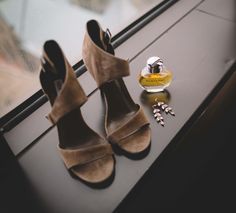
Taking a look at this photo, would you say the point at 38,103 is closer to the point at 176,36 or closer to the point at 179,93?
the point at 179,93

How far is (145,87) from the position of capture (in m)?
0.82

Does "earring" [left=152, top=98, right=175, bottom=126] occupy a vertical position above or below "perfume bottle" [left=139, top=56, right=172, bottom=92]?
below

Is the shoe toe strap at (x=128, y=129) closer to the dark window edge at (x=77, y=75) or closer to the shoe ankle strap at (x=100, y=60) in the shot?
the shoe ankle strap at (x=100, y=60)

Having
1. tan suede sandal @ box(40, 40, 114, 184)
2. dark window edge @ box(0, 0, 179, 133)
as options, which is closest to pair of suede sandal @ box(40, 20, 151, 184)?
tan suede sandal @ box(40, 40, 114, 184)

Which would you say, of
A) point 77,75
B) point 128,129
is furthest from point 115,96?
point 77,75

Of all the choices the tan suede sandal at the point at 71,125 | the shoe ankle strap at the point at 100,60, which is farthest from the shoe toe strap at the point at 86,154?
the shoe ankle strap at the point at 100,60

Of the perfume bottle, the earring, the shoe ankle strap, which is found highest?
the shoe ankle strap

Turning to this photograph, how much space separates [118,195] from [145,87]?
31 centimetres

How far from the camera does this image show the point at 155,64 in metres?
0.76

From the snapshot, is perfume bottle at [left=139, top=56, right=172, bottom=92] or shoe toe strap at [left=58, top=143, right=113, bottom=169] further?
perfume bottle at [left=139, top=56, right=172, bottom=92]

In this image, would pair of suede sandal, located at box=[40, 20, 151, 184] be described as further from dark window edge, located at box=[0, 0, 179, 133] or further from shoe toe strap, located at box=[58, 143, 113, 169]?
dark window edge, located at box=[0, 0, 179, 133]

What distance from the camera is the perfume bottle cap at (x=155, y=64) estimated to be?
76 centimetres

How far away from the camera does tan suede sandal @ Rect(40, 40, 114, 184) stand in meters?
0.59

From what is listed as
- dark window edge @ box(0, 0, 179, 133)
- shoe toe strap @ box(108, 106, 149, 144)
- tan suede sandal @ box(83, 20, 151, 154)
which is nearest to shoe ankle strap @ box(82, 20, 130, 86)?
tan suede sandal @ box(83, 20, 151, 154)
